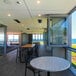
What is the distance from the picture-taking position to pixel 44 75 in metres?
4.61

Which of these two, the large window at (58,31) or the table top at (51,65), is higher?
the large window at (58,31)

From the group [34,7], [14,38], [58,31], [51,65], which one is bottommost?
[51,65]

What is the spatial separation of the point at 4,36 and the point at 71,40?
597cm

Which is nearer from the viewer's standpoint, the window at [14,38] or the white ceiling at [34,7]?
the white ceiling at [34,7]

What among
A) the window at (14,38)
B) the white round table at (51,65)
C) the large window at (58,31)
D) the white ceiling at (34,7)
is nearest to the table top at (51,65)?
the white round table at (51,65)

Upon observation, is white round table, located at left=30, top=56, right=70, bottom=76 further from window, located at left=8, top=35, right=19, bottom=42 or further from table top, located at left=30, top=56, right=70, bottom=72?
window, located at left=8, top=35, right=19, bottom=42

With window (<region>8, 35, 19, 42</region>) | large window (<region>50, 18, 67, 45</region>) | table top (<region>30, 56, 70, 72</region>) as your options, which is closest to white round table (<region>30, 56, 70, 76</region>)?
table top (<region>30, 56, 70, 72</region>)

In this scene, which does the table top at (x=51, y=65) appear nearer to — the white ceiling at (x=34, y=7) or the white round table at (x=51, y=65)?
the white round table at (x=51, y=65)

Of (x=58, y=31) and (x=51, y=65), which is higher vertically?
(x=58, y=31)

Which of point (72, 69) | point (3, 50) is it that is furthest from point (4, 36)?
point (72, 69)

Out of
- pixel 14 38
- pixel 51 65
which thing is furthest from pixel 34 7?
pixel 14 38

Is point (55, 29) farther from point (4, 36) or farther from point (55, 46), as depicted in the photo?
point (4, 36)

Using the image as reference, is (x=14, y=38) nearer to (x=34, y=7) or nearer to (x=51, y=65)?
(x=34, y=7)

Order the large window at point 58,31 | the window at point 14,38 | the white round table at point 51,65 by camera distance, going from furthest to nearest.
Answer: the window at point 14,38
the large window at point 58,31
the white round table at point 51,65
